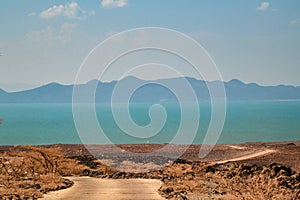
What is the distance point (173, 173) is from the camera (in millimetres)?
18219

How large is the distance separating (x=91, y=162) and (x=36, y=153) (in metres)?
6.25

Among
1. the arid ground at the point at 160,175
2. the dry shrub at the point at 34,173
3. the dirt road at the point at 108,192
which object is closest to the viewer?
the arid ground at the point at 160,175

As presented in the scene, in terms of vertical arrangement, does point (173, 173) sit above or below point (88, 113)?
below

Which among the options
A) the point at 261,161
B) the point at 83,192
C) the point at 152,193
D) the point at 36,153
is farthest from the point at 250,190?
the point at 261,161

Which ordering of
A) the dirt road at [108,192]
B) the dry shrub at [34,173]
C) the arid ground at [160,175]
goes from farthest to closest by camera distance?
1. the dry shrub at [34,173]
2. the dirt road at [108,192]
3. the arid ground at [160,175]

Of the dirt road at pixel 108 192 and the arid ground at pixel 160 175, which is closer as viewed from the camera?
the arid ground at pixel 160 175

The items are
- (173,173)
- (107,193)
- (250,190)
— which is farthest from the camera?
(173,173)

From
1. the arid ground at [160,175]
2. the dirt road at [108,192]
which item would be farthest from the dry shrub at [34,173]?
the dirt road at [108,192]

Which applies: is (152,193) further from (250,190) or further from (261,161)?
(261,161)

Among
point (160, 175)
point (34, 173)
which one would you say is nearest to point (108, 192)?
point (34, 173)

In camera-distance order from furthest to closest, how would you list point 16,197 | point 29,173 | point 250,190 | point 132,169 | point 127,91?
point 127,91 → point 132,169 → point 29,173 → point 16,197 → point 250,190

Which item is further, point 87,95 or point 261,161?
point 261,161

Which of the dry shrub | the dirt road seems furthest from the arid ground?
the dirt road

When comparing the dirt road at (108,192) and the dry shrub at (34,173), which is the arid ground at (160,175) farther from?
the dirt road at (108,192)
